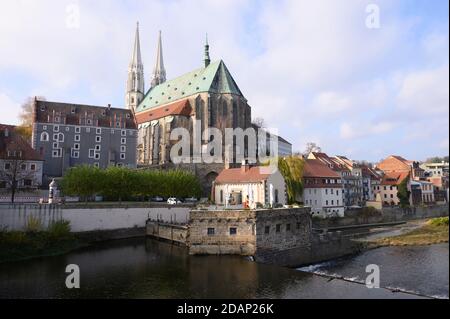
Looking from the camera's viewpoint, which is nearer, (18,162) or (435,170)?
(18,162)

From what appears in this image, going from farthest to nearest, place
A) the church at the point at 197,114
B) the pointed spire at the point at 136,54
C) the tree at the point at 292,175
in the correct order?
the pointed spire at the point at 136,54 < the church at the point at 197,114 < the tree at the point at 292,175

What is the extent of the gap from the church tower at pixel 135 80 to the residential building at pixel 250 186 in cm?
7875

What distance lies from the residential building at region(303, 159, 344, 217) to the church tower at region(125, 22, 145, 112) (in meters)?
80.5

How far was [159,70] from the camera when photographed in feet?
437

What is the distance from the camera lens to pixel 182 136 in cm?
8919

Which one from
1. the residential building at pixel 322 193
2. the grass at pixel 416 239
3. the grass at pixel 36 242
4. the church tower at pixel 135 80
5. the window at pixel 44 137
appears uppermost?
the church tower at pixel 135 80

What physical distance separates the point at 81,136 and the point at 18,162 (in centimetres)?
1906

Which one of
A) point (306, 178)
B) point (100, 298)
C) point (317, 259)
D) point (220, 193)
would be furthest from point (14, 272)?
point (306, 178)

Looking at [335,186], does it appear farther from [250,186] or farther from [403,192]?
[403,192]

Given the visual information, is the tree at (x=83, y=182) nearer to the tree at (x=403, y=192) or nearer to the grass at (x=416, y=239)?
the grass at (x=416, y=239)

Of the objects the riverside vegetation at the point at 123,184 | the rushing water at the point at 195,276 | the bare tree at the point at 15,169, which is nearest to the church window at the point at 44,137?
the bare tree at the point at 15,169

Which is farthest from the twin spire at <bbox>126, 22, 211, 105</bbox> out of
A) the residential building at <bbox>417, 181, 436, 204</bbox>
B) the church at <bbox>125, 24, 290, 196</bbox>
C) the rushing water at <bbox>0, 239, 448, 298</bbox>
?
the rushing water at <bbox>0, 239, 448, 298</bbox>

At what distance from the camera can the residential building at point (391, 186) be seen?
79625mm

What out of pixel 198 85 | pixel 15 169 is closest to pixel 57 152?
pixel 15 169
